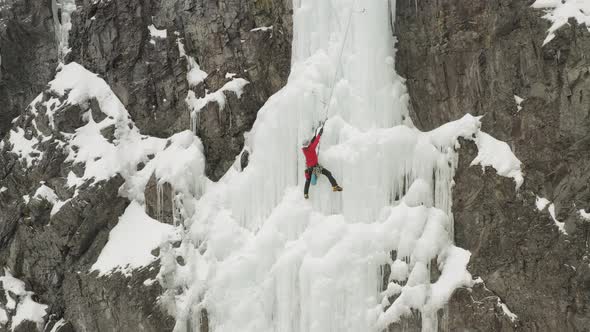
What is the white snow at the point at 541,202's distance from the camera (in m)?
8.82

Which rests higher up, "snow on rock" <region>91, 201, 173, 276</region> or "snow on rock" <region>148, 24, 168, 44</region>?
"snow on rock" <region>148, 24, 168, 44</region>

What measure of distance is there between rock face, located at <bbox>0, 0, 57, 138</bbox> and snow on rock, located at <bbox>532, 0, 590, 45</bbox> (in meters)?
10.4

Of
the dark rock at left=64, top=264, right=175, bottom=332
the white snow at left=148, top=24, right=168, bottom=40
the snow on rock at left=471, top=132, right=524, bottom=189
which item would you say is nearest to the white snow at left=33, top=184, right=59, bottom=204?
the dark rock at left=64, top=264, right=175, bottom=332

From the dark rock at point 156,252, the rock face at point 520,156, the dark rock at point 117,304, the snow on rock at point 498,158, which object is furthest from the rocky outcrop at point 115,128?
the snow on rock at point 498,158

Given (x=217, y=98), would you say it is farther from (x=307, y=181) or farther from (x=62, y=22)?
(x=62, y=22)

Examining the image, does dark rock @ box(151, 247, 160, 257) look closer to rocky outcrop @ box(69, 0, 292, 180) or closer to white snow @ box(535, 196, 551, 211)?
rocky outcrop @ box(69, 0, 292, 180)

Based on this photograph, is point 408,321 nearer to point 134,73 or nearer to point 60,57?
point 134,73

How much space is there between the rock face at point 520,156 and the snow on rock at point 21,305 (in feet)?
25.6

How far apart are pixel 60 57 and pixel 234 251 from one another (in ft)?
21.6

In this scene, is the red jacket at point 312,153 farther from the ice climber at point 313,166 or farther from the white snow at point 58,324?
the white snow at point 58,324

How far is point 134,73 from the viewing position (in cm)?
1246

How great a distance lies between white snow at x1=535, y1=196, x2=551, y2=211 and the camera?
8820mm

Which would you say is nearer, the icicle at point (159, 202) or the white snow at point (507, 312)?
the white snow at point (507, 312)

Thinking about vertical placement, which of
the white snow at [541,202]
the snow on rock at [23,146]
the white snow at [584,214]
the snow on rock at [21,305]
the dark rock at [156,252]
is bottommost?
the snow on rock at [21,305]
